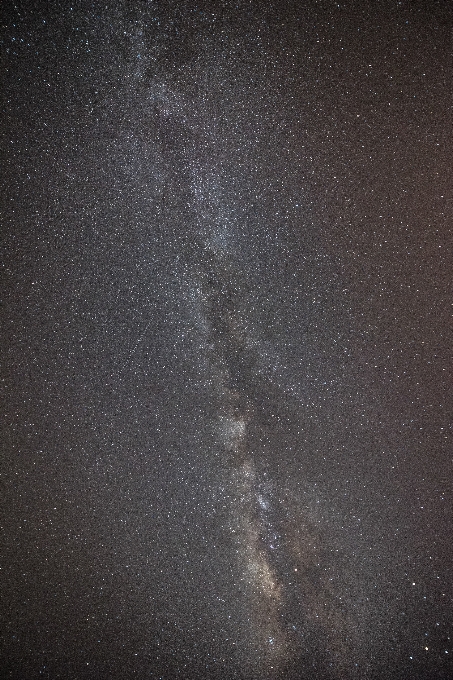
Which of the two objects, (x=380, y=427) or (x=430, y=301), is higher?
(x=430, y=301)

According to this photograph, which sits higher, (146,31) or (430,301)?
(146,31)

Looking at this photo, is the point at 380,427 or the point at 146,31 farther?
the point at 380,427

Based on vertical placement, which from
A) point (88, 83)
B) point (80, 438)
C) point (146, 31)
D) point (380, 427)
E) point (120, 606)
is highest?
point (146, 31)

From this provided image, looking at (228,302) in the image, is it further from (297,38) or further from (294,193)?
(297,38)

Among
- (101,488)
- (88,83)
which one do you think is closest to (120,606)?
(101,488)

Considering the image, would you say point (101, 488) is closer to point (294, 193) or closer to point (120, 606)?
point (120, 606)

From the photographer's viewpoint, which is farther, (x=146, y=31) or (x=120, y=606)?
(x=120, y=606)

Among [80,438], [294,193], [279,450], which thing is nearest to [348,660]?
[279,450]

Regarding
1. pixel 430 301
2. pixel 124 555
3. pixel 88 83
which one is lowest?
pixel 124 555
